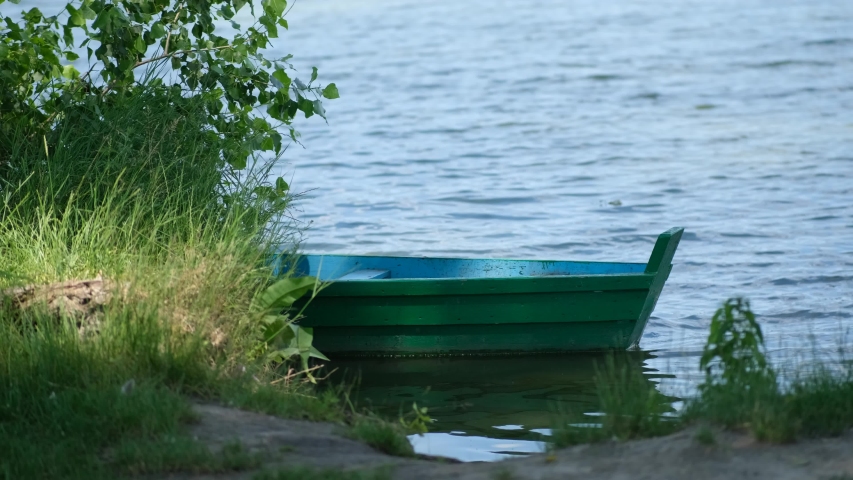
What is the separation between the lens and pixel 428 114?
2055 centimetres

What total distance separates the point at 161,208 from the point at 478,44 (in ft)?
74.8

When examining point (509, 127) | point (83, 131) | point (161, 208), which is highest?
point (509, 127)

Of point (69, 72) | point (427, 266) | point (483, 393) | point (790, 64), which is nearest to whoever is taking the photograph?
point (483, 393)

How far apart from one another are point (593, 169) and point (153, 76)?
874 centimetres

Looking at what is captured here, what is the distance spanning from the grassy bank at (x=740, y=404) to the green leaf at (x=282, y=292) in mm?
2059

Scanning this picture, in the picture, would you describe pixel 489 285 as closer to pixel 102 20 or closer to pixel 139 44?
pixel 139 44

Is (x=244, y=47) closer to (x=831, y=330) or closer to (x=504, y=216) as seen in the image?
(x=831, y=330)

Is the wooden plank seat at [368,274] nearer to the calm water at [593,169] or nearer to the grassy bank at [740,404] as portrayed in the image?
the calm water at [593,169]

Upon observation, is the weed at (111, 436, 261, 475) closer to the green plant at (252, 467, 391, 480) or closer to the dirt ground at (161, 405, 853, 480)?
the dirt ground at (161, 405, 853, 480)

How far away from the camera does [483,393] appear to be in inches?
290

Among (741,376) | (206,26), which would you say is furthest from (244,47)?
(741,376)

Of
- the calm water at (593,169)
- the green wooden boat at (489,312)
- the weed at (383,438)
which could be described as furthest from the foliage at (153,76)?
the weed at (383,438)

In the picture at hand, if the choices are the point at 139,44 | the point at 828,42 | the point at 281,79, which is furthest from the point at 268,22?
the point at 828,42

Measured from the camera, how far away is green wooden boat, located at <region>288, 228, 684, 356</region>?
25.6 feet
